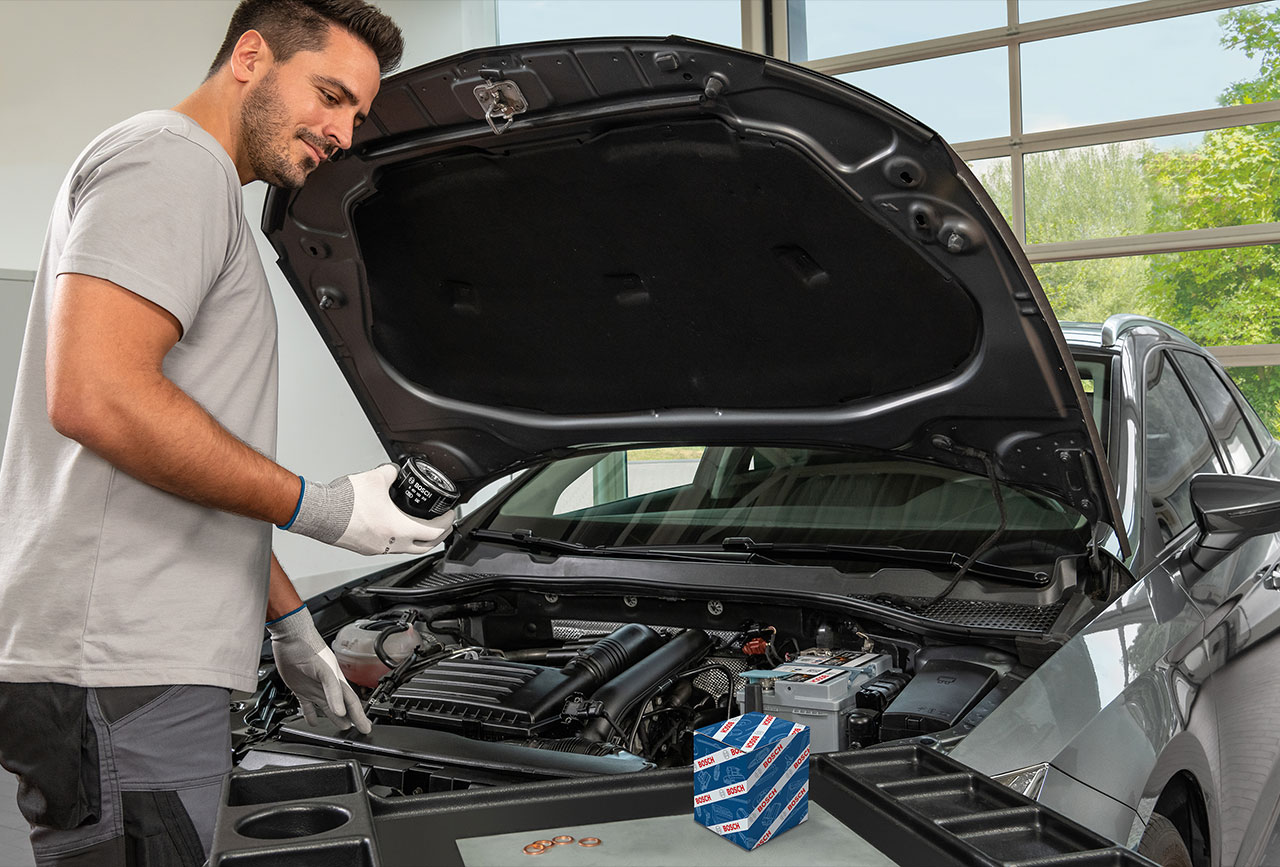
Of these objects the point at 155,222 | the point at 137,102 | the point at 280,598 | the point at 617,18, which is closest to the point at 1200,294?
the point at 617,18

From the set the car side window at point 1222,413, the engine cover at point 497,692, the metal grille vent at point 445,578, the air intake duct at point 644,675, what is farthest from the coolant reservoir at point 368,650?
the car side window at point 1222,413

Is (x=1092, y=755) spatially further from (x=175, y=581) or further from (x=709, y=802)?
(x=175, y=581)

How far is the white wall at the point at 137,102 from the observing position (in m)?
6.30

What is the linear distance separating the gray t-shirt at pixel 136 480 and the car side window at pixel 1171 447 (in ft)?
6.14

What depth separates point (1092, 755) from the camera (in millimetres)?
1594

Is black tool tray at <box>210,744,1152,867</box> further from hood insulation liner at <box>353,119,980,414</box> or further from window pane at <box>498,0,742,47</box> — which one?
window pane at <box>498,0,742,47</box>

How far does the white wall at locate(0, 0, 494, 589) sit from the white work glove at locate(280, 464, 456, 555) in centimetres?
518

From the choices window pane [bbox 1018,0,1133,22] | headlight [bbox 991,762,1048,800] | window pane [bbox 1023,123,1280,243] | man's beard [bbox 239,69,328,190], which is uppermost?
window pane [bbox 1018,0,1133,22]

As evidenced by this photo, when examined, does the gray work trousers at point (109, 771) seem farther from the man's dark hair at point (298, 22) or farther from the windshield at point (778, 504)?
the windshield at point (778, 504)

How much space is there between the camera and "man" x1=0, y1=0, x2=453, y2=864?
1323mm

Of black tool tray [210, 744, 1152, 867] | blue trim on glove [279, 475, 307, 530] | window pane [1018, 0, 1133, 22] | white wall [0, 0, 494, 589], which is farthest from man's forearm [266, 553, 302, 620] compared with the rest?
window pane [1018, 0, 1133, 22]

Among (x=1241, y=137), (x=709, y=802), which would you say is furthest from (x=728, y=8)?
(x=709, y=802)

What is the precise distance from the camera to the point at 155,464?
4.38 ft

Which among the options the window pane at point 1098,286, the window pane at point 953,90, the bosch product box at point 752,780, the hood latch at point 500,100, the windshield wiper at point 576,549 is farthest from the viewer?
the window pane at point 953,90
